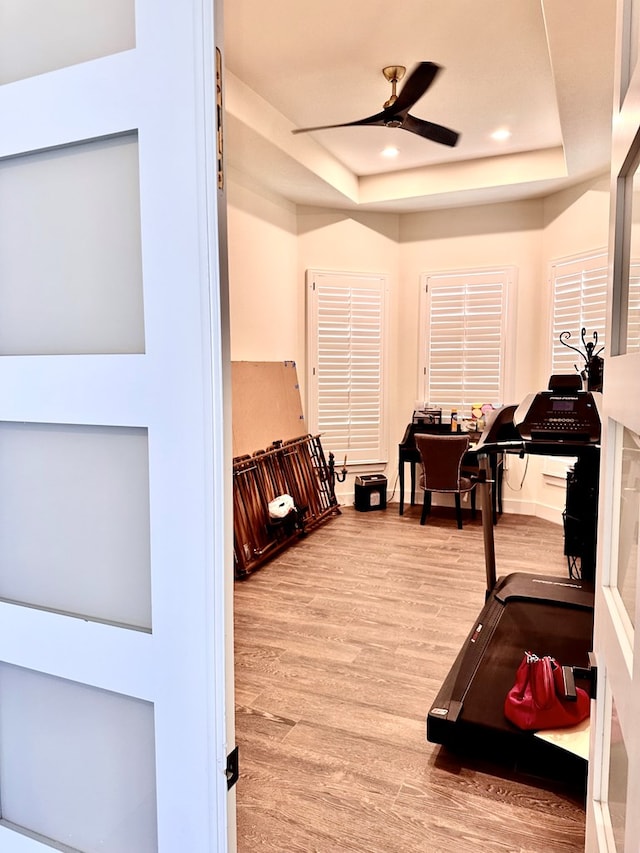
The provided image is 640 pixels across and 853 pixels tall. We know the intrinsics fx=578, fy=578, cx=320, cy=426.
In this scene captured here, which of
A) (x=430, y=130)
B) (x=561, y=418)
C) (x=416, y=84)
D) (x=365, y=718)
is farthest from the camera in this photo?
(x=430, y=130)

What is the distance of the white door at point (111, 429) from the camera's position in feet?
2.66

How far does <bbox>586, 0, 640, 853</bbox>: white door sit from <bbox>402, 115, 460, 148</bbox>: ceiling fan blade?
9.75 ft

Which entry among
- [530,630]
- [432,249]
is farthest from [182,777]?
[432,249]

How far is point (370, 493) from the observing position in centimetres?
607

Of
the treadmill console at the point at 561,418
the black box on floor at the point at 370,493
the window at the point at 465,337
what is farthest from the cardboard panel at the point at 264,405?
the treadmill console at the point at 561,418

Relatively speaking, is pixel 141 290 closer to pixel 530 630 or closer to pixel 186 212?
pixel 186 212

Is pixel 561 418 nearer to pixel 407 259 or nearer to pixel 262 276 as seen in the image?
pixel 262 276

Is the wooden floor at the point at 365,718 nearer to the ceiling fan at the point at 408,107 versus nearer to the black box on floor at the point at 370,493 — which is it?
the black box on floor at the point at 370,493

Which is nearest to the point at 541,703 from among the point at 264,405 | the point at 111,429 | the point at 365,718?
the point at 365,718

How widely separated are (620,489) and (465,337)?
5.35 meters

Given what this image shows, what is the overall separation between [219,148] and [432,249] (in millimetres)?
5738

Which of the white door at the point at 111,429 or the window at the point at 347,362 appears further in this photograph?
the window at the point at 347,362

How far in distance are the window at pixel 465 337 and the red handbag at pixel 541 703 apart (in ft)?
13.5

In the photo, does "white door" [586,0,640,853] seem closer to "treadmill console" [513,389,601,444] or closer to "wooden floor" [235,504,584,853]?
"wooden floor" [235,504,584,853]
